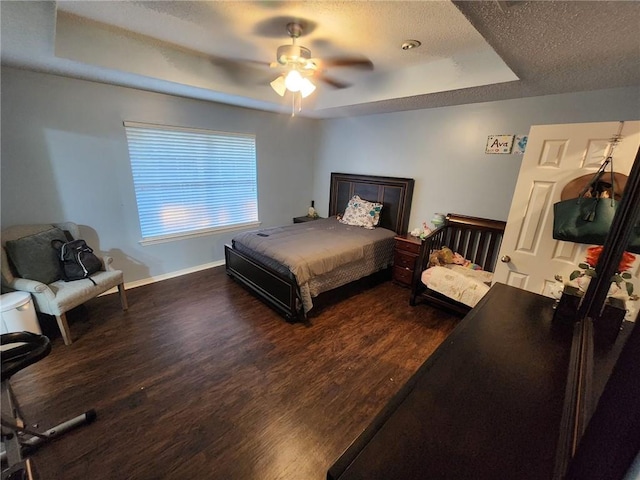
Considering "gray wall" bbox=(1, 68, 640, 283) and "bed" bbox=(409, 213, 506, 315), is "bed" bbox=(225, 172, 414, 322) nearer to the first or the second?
"gray wall" bbox=(1, 68, 640, 283)

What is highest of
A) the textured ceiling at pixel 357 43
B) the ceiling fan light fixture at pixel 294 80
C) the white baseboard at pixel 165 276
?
the textured ceiling at pixel 357 43

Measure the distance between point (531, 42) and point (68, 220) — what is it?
159 inches

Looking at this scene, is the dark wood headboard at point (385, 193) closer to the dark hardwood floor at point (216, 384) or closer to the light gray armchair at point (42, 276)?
the dark hardwood floor at point (216, 384)

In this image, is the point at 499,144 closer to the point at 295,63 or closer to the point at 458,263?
the point at 458,263

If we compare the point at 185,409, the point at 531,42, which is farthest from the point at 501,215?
the point at 185,409

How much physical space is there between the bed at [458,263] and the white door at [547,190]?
381mm

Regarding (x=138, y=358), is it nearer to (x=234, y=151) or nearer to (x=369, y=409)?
(x=369, y=409)

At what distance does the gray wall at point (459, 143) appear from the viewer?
7.59 ft

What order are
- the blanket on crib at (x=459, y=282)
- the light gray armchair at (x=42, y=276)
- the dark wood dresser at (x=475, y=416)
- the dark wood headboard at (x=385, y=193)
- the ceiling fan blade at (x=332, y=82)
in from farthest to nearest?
the dark wood headboard at (x=385, y=193)
the ceiling fan blade at (x=332, y=82)
the blanket on crib at (x=459, y=282)
the light gray armchair at (x=42, y=276)
the dark wood dresser at (x=475, y=416)

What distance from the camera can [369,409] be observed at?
5.61 ft

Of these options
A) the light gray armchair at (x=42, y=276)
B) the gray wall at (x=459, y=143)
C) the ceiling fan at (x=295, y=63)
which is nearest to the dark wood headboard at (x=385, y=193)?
the gray wall at (x=459, y=143)

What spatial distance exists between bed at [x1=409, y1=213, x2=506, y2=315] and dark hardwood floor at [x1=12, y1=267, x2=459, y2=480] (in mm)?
226

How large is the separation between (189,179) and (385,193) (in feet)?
8.65

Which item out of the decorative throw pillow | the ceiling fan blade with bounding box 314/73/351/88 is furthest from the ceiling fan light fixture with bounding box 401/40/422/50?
the decorative throw pillow
